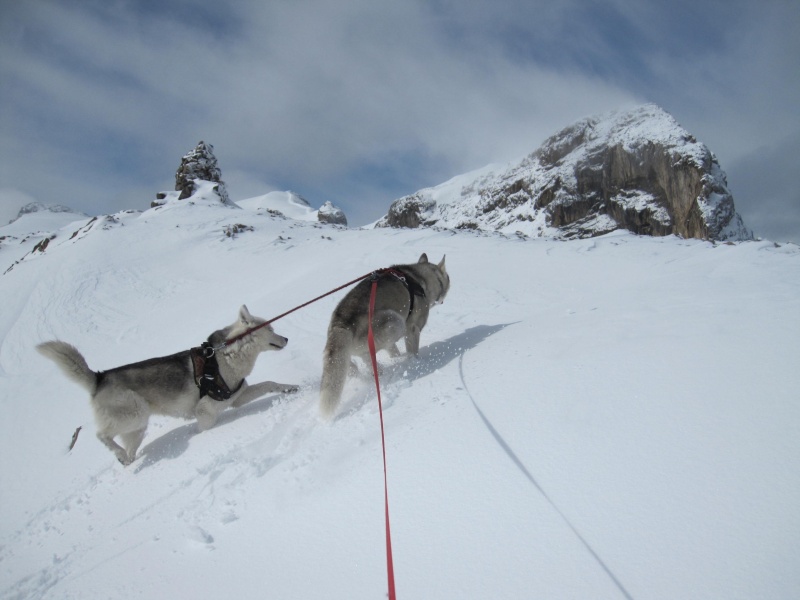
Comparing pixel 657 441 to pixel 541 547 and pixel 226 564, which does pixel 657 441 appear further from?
pixel 226 564

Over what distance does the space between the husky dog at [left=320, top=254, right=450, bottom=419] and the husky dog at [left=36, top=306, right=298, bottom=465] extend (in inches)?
53.0

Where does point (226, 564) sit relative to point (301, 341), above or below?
below

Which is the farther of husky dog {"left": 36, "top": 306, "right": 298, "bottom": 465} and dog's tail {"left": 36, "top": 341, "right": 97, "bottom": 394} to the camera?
husky dog {"left": 36, "top": 306, "right": 298, "bottom": 465}

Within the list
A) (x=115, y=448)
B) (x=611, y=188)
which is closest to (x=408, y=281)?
(x=115, y=448)

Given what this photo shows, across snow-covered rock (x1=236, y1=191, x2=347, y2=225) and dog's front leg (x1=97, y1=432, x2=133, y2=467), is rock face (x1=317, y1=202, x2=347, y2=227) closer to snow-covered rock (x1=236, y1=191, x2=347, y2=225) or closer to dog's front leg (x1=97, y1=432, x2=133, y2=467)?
snow-covered rock (x1=236, y1=191, x2=347, y2=225)

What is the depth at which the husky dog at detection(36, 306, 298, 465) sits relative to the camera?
16.5ft

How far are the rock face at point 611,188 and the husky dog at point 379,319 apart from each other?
70.5m

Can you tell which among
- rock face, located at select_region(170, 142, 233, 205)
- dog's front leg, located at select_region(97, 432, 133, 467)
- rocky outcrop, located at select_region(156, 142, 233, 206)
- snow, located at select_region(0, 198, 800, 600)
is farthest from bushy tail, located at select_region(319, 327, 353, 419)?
rock face, located at select_region(170, 142, 233, 205)

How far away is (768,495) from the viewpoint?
1771mm

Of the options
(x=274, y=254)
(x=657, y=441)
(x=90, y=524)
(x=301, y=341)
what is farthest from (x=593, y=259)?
(x=274, y=254)

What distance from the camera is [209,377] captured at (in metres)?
5.36

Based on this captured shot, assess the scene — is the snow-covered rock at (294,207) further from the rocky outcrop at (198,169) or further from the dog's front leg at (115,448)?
the dog's front leg at (115,448)

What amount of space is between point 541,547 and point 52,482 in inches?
257

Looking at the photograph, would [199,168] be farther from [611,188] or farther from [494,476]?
[611,188]
